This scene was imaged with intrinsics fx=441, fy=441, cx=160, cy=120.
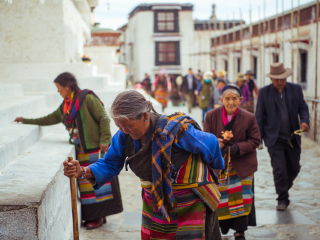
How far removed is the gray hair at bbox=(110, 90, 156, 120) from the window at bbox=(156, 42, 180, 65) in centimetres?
3627

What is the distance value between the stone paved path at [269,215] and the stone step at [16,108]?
1.48m

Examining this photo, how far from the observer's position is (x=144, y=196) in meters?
3.00

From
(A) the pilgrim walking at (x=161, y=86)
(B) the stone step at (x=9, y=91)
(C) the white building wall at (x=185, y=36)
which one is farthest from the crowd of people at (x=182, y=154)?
(C) the white building wall at (x=185, y=36)

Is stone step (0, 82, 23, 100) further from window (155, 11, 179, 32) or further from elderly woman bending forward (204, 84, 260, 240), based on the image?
window (155, 11, 179, 32)

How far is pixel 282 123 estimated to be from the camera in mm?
5504

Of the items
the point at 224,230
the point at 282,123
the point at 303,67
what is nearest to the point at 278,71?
the point at 282,123

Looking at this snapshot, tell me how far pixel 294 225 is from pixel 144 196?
8.59 feet

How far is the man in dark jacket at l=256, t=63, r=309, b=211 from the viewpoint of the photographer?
17.9 ft

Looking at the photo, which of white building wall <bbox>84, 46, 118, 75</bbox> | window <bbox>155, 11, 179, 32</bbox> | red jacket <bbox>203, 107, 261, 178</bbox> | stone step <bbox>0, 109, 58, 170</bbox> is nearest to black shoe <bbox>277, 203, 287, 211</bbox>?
red jacket <bbox>203, 107, 261, 178</bbox>

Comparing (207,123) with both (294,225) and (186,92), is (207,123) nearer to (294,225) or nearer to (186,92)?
(294,225)

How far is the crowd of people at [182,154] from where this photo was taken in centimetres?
269

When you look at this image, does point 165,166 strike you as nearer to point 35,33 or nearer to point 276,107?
point 276,107

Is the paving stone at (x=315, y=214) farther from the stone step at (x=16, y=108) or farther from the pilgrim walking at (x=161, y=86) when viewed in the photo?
the pilgrim walking at (x=161, y=86)

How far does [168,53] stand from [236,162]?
115 feet
